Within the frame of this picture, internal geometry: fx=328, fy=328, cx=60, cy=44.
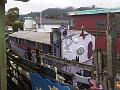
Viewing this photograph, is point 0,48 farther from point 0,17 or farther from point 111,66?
point 111,66

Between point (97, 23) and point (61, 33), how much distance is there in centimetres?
1149

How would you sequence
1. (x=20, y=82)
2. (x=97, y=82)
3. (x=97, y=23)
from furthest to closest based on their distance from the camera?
(x=97, y=23)
(x=20, y=82)
(x=97, y=82)

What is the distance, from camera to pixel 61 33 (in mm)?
14484

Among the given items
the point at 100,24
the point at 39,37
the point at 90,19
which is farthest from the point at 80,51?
the point at 90,19

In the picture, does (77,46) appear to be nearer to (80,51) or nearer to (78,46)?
(78,46)

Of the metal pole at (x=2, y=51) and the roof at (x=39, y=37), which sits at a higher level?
the metal pole at (x=2, y=51)

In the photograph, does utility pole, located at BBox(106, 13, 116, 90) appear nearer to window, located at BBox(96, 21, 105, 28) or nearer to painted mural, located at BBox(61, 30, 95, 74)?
painted mural, located at BBox(61, 30, 95, 74)

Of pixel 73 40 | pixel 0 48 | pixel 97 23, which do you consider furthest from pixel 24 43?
pixel 0 48

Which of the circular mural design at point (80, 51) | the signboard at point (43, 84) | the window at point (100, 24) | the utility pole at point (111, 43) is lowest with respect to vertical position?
the circular mural design at point (80, 51)

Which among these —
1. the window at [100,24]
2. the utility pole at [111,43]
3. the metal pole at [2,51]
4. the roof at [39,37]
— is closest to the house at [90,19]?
the window at [100,24]

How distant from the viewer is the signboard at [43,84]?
4.96 m

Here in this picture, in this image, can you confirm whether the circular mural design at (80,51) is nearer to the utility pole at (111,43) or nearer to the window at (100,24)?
the window at (100,24)

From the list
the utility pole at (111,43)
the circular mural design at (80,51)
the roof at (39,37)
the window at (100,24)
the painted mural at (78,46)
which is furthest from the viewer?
the window at (100,24)

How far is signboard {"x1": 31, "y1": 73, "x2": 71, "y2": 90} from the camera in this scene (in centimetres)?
496
